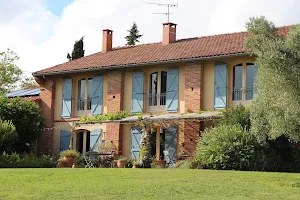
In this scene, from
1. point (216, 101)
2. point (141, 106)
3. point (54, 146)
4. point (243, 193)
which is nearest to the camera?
point (243, 193)

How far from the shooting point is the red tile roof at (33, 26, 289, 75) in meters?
28.0

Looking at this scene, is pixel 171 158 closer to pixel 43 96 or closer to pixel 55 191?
pixel 43 96

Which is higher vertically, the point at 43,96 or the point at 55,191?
the point at 43,96

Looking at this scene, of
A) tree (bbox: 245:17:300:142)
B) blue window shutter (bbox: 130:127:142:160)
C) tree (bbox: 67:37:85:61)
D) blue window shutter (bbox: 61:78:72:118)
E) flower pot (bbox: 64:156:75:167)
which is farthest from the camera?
tree (bbox: 67:37:85:61)

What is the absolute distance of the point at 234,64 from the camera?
27.6m

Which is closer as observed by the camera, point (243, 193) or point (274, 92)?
point (243, 193)

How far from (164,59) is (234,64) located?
338 cm

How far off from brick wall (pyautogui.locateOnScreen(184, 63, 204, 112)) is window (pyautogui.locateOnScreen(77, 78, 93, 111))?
20.5ft

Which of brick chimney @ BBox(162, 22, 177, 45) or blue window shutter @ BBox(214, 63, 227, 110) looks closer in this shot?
blue window shutter @ BBox(214, 63, 227, 110)

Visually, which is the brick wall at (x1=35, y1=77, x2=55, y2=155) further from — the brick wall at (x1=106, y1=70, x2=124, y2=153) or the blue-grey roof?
the brick wall at (x1=106, y1=70, x2=124, y2=153)

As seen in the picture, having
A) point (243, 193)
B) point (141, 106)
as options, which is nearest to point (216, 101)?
point (141, 106)

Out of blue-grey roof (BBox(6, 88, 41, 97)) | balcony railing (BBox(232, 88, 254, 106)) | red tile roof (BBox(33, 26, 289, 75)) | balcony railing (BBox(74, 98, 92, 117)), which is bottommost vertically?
balcony railing (BBox(74, 98, 92, 117))

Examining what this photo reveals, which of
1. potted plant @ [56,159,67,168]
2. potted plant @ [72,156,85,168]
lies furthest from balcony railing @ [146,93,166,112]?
potted plant @ [56,159,67,168]

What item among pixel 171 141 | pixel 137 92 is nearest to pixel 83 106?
pixel 137 92
